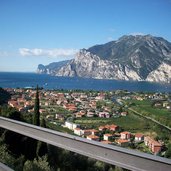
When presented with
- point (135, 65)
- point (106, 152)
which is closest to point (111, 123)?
point (106, 152)

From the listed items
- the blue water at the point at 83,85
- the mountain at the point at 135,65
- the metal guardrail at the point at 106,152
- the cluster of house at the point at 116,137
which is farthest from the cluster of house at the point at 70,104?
the mountain at the point at 135,65

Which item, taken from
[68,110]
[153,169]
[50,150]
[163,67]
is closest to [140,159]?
[153,169]

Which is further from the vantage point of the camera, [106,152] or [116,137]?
[116,137]

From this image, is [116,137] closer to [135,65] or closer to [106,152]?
[106,152]

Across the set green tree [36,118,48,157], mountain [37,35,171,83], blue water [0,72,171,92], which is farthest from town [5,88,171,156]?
mountain [37,35,171,83]

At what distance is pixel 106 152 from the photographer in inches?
80.8

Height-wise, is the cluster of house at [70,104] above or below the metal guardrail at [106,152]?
below

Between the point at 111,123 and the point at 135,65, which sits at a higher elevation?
the point at 135,65

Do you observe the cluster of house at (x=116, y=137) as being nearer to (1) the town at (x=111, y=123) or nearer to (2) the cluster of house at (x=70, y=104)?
(1) the town at (x=111, y=123)

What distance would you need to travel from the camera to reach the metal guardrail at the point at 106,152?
5.73 feet

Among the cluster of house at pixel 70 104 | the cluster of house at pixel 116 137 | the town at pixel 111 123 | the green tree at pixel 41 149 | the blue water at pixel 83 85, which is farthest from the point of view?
the blue water at pixel 83 85

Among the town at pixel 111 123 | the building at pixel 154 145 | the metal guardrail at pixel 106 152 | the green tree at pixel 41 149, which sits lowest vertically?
the town at pixel 111 123

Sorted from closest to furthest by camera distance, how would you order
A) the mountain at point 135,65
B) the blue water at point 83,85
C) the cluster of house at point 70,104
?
the cluster of house at point 70,104, the blue water at point 83,85, the mountain at point 135,65

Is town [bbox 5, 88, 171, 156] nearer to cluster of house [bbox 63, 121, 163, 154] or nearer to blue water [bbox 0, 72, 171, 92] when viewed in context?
cluster of house [bbox 63, 121, 163, 154]
